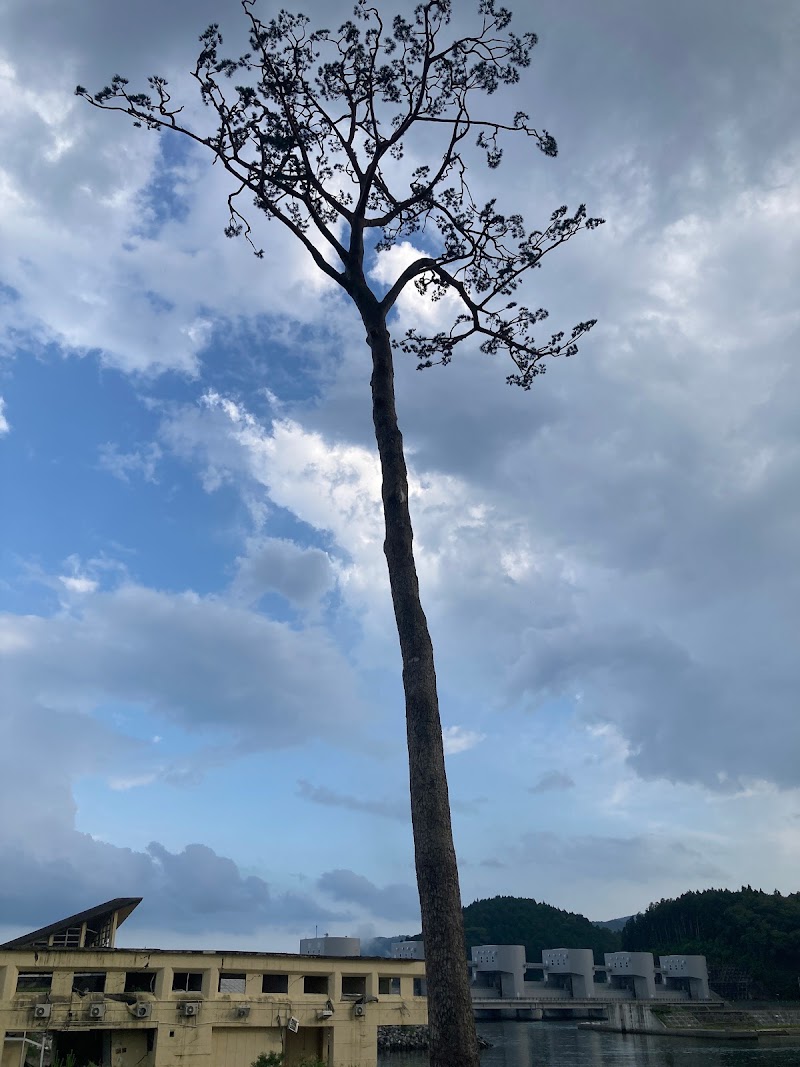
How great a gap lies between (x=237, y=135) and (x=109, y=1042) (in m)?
27.3

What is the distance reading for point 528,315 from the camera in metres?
12.8

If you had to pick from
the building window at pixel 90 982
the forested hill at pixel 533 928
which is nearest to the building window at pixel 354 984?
the building window at pixel 90 982

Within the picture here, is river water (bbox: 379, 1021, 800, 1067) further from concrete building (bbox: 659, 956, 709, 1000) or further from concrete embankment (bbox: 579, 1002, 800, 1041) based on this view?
concrete building (bbox: 659, 956, 709, 1000)

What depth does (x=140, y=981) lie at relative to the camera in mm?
27250

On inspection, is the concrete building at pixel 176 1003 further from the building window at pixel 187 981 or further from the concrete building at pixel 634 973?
the concrete building at pixel 634 973

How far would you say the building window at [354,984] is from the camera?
30.9 meters

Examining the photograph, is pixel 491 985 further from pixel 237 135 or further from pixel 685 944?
pixel 237 135

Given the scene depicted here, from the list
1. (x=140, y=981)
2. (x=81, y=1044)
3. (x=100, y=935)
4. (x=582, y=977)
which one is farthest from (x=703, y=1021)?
(x=81, y=1044)

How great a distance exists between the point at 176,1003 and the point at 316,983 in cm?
566

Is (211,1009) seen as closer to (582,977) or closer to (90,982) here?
(90,982)

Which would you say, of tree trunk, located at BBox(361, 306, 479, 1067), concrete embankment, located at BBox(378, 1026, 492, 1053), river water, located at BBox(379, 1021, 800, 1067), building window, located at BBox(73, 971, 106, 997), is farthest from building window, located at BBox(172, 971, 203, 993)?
concrete embankment, located at BBox(378, 1026, 492, 1053)

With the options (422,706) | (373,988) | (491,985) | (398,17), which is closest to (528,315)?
(398,17)

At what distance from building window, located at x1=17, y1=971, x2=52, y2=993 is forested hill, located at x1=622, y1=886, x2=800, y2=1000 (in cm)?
9833

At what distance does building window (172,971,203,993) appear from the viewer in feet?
90.8
